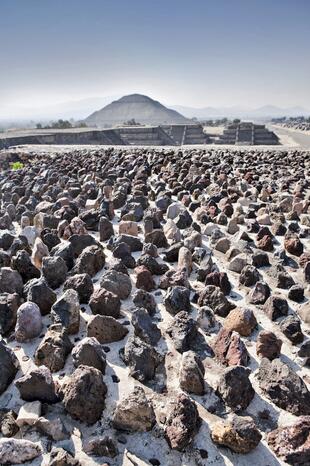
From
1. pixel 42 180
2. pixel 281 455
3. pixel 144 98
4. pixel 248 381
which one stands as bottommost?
pixel 281 455

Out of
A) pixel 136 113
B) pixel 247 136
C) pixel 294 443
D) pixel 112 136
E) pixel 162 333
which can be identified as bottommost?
pixel 294 443

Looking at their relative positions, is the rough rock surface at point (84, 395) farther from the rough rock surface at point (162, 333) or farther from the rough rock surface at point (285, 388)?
the rough rock surface at point (285, 388)

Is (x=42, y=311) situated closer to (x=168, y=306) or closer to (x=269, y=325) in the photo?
Result: (x=168, y=306)

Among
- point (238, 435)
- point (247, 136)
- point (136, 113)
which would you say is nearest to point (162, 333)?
point (238, 435)

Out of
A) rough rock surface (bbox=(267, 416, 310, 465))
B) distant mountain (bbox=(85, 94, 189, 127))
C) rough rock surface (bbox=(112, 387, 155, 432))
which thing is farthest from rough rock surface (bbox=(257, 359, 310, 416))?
distant mountain (bbox=(85, 94, 189, 127))

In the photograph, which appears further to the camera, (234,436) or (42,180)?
(42,180)

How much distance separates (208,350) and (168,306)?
844 mm

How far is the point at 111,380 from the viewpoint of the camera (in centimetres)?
362

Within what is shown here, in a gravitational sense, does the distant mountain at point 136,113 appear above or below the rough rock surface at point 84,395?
above

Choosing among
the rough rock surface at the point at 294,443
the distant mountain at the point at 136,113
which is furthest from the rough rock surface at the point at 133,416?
the distant mountain at the point at 136,113

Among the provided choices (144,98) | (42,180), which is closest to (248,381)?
(42,180)

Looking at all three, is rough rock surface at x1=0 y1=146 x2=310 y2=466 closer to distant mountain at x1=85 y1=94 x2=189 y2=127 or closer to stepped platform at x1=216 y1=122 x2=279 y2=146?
stepped platform at x1=216 y1=122 x2=279 y2=146

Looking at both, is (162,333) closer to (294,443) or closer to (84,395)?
(84,395)

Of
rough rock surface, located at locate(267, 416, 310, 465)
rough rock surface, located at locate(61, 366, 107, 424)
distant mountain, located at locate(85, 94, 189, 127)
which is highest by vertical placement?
distant mountain, located at locate(85, 94, 189, 127)
